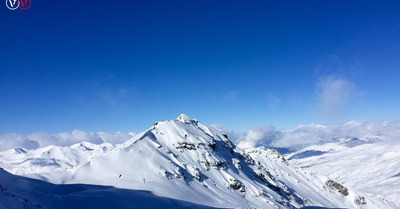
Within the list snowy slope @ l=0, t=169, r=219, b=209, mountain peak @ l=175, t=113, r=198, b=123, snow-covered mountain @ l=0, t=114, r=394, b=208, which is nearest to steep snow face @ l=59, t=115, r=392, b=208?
snow-covered mountain @ l=0, t=114, r=394, b=208

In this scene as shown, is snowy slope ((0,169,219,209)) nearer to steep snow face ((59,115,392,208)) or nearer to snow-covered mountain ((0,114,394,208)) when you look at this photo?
snow-covered mountain ((0,114,394,208))

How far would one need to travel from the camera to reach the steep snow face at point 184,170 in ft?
154

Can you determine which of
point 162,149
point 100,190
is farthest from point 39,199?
point 162,149

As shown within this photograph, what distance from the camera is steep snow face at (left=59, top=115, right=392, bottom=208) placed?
154ft

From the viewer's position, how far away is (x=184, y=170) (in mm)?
59688

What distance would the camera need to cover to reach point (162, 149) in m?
66.2

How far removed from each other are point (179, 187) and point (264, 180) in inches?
1924

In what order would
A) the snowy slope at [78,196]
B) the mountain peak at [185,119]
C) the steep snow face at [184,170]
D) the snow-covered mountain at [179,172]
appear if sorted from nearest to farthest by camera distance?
the snowy slope at [78,196], the snow-covered mountain at [179,172], the steep snow face at [184,170], the mountain peak at [185,119]

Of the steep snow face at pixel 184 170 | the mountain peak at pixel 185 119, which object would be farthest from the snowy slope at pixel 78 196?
the mountain peak at pixel 185 119

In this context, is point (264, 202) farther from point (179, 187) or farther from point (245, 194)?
point (179, 187)

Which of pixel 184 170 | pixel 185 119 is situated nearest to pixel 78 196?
pixel 184 170

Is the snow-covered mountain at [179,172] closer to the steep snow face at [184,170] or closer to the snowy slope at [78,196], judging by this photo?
the steep snow face at [184,170]

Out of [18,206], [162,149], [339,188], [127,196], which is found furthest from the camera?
[339,188]

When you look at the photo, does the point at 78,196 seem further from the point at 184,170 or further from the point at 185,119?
the point at 185,119
